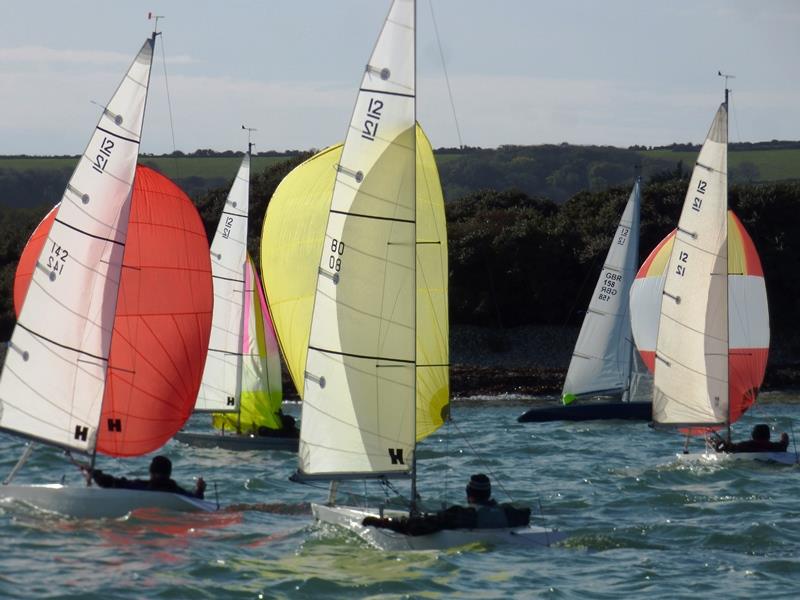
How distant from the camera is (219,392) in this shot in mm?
33594

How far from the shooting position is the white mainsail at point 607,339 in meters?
42.8

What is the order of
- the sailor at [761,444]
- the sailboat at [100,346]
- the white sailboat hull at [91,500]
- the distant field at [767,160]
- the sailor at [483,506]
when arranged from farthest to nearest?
1. the distant field at [767,160]
2. the sailor at [761,444]
3. the sailboat at [100,346]
4. the white sailboat hull at [91,500]
5. the sailor at [483,506]

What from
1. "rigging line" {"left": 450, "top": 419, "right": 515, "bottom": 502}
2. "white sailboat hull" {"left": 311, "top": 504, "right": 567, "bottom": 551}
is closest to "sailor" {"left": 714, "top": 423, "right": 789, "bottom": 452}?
"rigging line" {"left": 450, "top": 419, "right": 515, "bottom": 502}

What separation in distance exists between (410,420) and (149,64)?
6821mm

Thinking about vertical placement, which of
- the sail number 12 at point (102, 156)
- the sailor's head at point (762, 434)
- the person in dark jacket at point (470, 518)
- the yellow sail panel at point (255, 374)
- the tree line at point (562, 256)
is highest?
the tree line at point (562, 256)

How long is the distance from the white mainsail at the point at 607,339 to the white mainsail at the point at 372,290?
22694 millimetres

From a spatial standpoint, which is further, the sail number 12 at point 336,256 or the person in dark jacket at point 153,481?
the person in dark jacket at point 153,481

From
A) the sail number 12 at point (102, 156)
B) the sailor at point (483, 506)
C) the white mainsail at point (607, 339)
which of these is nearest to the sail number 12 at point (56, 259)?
the sail number 12 at point (102, 156)

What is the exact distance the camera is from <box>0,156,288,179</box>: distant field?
111 metres

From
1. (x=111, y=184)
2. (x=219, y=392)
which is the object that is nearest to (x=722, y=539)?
(x=111, y=184)

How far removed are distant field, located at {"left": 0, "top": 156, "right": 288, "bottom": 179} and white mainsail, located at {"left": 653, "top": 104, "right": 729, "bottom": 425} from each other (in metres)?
76.9

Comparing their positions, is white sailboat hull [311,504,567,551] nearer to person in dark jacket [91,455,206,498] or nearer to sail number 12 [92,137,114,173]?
person in dark jacket [91,455,206,498]

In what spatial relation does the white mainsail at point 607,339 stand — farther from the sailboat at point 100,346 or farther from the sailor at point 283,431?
the sailboat at point 100,346

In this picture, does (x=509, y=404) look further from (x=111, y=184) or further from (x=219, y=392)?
(x=111, y=184)
